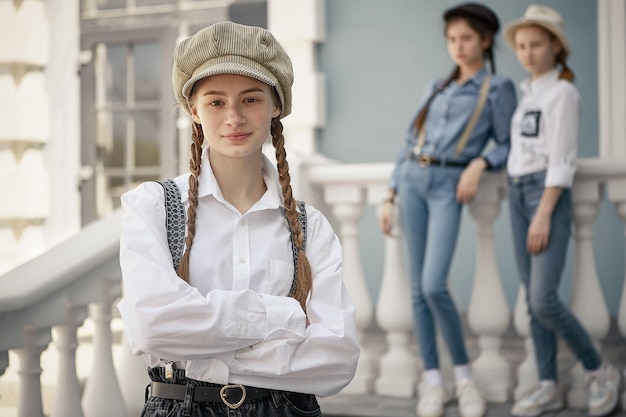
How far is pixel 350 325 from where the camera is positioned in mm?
1466

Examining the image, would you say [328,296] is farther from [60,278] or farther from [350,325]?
[60,278]

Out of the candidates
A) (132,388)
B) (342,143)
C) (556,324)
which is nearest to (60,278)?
(132,388)

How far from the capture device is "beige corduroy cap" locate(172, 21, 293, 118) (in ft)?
4.52

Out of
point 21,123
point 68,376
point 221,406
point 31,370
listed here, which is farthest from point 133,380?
point 21,123

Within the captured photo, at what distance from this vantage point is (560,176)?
2.80 meters

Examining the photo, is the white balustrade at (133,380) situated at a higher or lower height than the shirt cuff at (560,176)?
lower

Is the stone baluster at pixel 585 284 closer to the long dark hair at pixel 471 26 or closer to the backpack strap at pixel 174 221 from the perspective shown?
the long dark hair at pixel 471 26

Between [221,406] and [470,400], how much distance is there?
5.83 ft

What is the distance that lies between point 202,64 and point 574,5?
11.7 ft

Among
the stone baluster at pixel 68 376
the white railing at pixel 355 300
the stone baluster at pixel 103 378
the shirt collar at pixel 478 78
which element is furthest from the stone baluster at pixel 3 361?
the shirt collar at pixel 478 78

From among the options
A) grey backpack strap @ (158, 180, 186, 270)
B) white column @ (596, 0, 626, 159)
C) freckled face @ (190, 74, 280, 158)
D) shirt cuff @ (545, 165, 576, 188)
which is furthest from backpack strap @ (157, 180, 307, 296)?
white column @ (596, 0, 626, 159)

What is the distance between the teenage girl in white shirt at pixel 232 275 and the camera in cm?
137

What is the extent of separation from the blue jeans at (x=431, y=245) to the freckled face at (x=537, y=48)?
0.44m

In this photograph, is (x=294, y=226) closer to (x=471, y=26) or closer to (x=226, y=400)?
(x=226, y=400)
